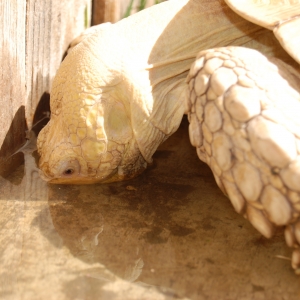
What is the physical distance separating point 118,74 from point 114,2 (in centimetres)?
152

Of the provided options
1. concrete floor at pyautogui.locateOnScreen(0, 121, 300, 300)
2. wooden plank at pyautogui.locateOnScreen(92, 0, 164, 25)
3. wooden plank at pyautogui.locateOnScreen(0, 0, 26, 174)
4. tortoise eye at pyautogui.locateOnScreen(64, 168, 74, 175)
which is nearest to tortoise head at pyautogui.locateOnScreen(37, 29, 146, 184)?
tortoise eye at pyautogui.locateOnScreen(64, 168, 74, 175)

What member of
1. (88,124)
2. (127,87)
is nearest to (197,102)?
(127,87)

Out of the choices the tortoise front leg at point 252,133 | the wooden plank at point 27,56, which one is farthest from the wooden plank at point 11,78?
the tortoise front leg at point 252,133

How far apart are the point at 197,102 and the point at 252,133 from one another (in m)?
0.31

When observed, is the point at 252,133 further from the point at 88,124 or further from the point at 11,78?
the point at 11,78

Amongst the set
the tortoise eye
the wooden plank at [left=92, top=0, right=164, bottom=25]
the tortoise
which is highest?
the tortoise

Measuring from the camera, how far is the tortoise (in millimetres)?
1361

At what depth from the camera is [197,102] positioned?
1613 millimetres

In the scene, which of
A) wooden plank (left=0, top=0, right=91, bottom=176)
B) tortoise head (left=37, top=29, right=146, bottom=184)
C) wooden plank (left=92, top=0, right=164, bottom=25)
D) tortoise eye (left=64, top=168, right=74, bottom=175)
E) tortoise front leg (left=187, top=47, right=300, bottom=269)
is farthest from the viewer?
wooden plank (left=92, top=0, right=164, bottom=25)

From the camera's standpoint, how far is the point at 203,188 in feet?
7.24

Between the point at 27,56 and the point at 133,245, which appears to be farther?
the point at 27,56

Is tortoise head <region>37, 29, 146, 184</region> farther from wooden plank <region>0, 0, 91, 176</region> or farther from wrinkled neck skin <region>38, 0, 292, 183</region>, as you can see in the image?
wooden plank <region>0, 0, 91, 176</region>

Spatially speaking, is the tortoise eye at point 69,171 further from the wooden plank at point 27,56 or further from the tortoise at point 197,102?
the wooden plank at point 27,56

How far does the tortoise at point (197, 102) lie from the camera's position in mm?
1361
